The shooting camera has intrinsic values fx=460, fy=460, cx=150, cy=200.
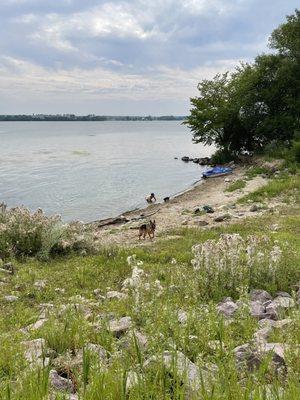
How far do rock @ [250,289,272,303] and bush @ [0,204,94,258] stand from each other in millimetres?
6970

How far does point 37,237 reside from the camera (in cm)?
1359

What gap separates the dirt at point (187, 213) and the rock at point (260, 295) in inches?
317

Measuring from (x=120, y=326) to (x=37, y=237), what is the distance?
328 inches

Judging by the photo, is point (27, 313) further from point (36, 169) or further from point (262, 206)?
point (36, 169)

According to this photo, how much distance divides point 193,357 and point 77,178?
44.8m

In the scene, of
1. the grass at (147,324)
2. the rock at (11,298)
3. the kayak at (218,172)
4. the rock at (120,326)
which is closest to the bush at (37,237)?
the grass at (147,324)

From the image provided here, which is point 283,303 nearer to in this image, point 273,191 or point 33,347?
point 33,347

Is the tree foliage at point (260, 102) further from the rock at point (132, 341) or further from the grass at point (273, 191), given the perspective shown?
the rock at point (132, 341)

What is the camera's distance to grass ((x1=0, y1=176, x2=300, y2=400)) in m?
3.58

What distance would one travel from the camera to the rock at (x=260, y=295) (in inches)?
292

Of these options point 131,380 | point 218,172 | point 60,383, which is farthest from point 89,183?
point 131,380

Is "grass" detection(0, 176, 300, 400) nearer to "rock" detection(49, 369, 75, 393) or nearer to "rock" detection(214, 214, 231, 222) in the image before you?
"rock" detection(49, 369, 75, 393)

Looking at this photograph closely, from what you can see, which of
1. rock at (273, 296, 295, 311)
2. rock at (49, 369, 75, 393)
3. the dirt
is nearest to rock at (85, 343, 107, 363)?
rock at (49, 369, 75, 393)

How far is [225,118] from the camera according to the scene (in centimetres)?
4659
